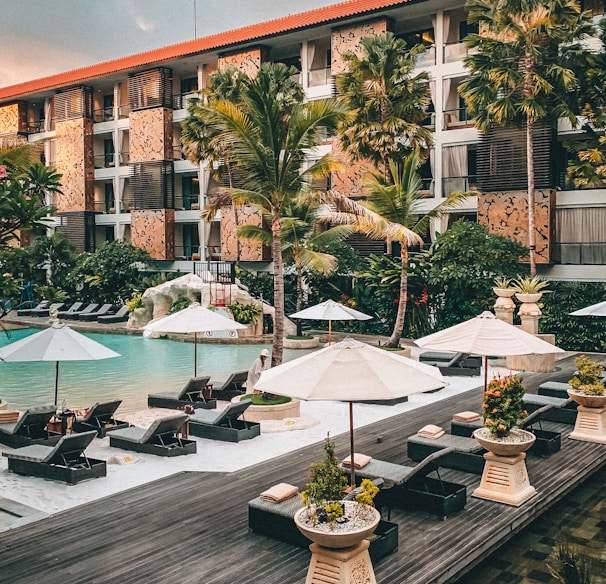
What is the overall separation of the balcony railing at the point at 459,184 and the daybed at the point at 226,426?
21.3m

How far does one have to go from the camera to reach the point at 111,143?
155 ft

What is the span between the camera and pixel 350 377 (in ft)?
23.8

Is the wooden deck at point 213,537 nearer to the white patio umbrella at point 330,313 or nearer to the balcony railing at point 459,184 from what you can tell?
the white patio umbrella at point 330,313

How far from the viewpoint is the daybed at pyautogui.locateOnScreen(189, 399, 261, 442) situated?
41.4 ft

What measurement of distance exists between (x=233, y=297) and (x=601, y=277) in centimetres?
1527

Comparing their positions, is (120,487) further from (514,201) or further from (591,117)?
(514,201)

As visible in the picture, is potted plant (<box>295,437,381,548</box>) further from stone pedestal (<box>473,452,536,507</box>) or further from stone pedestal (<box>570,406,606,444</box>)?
stone pedestal (<box>570,406,606,444</box>)

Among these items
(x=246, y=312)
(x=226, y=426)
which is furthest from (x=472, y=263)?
(x=226, y=426)

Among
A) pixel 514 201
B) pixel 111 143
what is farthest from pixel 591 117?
pixel 111 143

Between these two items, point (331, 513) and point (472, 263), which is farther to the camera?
point (472, 263)

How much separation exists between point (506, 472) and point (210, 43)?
115 ft

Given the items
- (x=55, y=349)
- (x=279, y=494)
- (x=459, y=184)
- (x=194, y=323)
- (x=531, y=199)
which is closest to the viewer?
(x=279, y=494)

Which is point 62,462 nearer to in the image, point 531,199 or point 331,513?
point 331,513

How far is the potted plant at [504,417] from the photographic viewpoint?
898 cm
